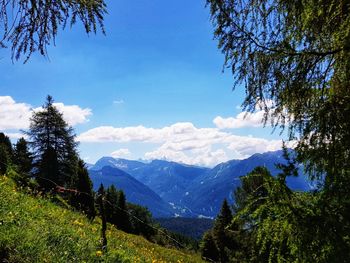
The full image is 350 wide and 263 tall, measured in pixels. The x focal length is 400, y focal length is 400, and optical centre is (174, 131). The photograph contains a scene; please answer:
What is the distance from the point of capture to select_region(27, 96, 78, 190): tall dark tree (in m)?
50.8

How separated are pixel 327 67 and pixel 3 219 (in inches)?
272

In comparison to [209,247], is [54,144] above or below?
above

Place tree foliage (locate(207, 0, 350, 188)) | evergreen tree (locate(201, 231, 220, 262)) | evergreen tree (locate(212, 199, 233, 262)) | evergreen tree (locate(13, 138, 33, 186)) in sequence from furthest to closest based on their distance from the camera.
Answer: evergreen tree (locate(201, 231, 220, 262)) → evergreen tree (locate(13, 138, 33, 186)) → evergreen tree (locate(212, 199, 233, 262)) → tree foliage (locate(207, 0, 350, 188))

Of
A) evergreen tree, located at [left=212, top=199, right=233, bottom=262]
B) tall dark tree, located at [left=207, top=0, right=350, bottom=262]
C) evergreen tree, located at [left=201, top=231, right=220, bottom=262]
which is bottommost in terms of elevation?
evergreen tree, located at [left=201, top=231, right=220, bottom=262]

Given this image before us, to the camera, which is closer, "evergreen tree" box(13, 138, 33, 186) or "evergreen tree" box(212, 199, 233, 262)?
"evergreen tree" box(212, 199, 233, 262)

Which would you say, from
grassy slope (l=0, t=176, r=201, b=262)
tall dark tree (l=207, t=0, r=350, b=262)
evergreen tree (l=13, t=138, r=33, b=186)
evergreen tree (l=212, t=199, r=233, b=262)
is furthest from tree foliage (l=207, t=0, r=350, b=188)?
evergreen tree (l=13, t=138, r=33, b=186)

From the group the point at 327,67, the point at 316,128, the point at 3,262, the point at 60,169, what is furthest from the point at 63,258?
the point at 60,169

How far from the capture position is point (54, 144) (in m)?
52.3

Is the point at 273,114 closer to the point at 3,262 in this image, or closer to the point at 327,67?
the point at 327,67

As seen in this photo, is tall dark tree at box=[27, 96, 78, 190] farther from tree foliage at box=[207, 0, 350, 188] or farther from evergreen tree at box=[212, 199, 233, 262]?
tree foliage at box=[207, 0, 350, 188]

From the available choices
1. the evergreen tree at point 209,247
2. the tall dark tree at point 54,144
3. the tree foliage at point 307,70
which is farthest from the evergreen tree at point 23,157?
the tree foliage at point 307,70

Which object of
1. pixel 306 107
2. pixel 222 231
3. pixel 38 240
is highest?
pixel 306 107

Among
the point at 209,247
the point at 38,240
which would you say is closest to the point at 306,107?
the point at 38,240

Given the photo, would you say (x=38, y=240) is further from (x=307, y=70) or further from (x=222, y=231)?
(x=222, y=231)
